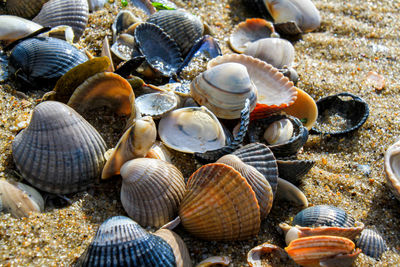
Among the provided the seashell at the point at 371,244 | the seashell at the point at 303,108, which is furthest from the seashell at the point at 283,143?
the seashell at the point at 371,244

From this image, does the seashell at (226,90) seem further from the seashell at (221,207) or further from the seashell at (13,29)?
the seashell at (13,29)

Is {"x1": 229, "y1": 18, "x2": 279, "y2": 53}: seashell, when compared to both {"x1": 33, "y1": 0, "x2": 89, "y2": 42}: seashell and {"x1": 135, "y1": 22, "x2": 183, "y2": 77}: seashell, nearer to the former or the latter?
{"x1": 135, "y1": 22, "x2": 183, "y2": 77}: seashell

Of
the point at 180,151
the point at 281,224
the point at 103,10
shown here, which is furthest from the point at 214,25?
the point at 281,224

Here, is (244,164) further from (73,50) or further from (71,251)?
(73,50)

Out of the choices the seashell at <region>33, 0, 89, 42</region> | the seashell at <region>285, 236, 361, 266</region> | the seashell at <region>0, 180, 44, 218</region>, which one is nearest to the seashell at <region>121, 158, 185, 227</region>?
the seashell at <region>0, 180, 44, 218</region>

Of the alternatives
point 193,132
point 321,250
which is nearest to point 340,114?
point 193,132

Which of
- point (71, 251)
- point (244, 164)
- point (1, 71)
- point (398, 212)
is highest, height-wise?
point (1, 71)
